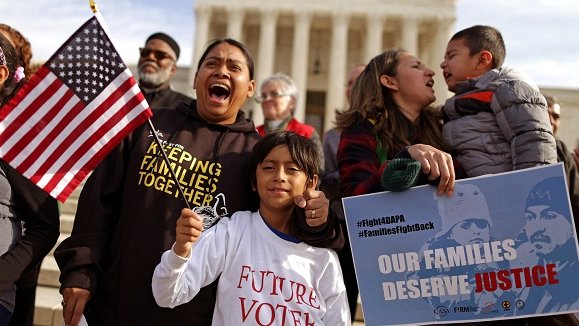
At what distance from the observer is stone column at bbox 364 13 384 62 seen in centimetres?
3678

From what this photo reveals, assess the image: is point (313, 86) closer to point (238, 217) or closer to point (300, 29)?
point (300, 29)

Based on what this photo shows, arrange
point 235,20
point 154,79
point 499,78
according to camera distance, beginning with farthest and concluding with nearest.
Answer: point 235,20, point 154,79, point 499,78

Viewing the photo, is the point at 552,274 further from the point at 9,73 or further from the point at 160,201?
the point at 9,73

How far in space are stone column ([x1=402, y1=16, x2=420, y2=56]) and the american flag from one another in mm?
36827

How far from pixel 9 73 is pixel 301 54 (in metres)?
34.6

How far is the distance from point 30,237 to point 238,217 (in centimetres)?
120

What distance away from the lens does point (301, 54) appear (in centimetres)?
3678

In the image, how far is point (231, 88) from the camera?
9.95 feet

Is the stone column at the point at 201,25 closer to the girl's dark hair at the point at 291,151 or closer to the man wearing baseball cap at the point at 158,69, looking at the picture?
the man wearing baseball cap at the point at 158,69

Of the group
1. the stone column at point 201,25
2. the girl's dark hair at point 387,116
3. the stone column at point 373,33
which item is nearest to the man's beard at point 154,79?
the girl's dark hair at point 387,116

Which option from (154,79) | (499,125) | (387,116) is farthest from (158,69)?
(499,125)

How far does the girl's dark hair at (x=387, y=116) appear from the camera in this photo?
10.3 ft

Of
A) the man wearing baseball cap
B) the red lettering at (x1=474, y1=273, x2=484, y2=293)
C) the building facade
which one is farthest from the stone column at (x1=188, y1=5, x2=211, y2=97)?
the red lettering at (x1=474, y1=273, x2=484, y2=293)

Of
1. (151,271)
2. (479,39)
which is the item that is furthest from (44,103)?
(479,39)
